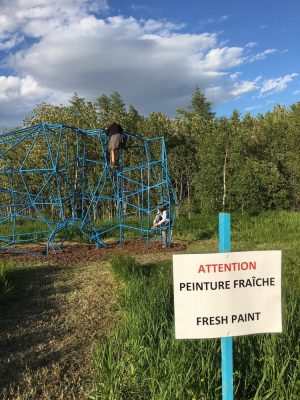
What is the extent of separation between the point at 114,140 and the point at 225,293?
8422 mm

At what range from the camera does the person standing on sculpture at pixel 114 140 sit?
34.0ft

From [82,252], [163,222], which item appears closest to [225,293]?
[82,252]

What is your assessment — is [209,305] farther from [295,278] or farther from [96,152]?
[96,152]

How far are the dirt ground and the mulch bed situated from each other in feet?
3.30

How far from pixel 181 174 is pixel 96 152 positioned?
4.03 metres

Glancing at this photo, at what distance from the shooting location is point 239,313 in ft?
7.48

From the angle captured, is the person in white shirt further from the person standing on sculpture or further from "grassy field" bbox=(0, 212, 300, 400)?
"grassy field" bbox=(0, 212, 300, 400)

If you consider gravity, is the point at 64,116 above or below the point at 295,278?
above

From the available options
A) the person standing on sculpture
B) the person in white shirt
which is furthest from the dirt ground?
the person standing on sculpture

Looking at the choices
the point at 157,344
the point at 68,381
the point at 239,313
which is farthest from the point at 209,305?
the point at 68,381

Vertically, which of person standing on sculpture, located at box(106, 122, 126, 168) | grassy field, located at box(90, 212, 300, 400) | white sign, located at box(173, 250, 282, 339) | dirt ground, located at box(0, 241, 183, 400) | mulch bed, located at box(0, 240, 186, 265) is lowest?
mulch bed, located at box(0, 240, 186, 265)

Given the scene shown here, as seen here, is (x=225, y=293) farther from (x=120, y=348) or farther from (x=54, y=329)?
(x=54, y=329)

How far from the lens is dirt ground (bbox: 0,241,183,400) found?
3488 mm

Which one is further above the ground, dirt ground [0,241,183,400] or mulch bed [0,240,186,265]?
dirt ground [0,241,183,400]
